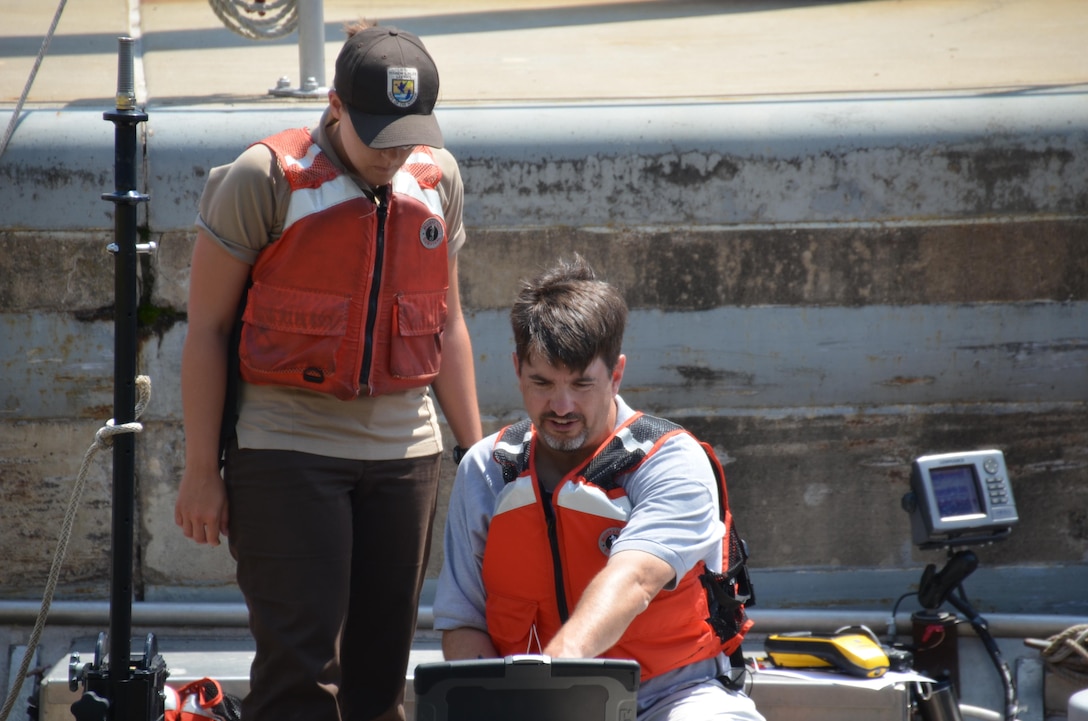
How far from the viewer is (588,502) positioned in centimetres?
235

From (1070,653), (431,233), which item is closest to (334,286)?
(431,233)

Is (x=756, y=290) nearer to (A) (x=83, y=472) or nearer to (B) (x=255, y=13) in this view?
(A) (x=83, y=472)

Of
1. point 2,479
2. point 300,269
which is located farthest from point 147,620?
point 300,269

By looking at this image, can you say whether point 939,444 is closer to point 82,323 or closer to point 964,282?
point 964,282

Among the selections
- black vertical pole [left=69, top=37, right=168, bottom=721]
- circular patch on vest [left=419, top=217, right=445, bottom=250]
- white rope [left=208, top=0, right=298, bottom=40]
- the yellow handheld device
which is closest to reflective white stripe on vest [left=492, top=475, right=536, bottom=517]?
circular patch on vest [left=419, top=217, right=445, bottom=250]

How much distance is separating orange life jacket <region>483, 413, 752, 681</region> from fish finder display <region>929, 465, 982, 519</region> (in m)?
1.38

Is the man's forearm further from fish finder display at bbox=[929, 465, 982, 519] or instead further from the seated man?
fish finder display at bbox=[929, 465, 982, 519]

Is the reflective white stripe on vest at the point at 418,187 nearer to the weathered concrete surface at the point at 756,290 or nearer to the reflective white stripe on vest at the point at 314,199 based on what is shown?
the reflective white stripe on vest at the point at 314,199

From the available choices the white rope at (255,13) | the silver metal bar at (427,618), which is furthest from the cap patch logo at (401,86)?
the white rope at (255,13)

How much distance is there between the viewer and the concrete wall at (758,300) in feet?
12.8

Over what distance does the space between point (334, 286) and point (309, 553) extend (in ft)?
1.83

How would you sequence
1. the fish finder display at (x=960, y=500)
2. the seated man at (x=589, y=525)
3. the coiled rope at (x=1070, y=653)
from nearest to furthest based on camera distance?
the seated man at (x=589, y=525)
the fish finder display at (x=960, y=500)
the coiled rope at (x=1070, y=653)

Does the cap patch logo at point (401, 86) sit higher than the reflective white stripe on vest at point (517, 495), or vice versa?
the cap patch logo at point (401, 86)

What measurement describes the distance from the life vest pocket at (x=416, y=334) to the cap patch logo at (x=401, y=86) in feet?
1.33
